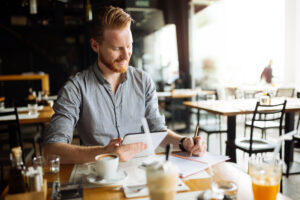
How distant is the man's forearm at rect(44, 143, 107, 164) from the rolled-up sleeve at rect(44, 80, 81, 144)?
0.07 metres

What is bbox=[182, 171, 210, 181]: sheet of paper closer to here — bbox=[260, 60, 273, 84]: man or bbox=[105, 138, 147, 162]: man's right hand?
bbox=[105, 138, 147, 162]: man's right hand

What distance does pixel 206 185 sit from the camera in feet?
2.89

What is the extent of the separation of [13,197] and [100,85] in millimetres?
884

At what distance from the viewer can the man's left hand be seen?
118cm

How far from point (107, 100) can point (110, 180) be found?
0.69 meters

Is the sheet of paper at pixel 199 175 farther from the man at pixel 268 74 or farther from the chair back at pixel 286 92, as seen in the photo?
the man at pixel 268 74

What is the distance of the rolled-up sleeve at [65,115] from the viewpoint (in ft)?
4.17

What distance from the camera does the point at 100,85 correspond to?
5.01ft

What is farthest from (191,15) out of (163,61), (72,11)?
(72,11)

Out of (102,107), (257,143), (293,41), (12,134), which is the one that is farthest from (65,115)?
(293,41)

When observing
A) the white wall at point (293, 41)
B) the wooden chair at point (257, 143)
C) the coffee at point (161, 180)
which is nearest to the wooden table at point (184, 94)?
the wooden chair at point (257, 143)

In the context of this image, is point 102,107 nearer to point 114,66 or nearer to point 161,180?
point 114,66

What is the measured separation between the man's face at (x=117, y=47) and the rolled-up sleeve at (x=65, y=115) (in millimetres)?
250

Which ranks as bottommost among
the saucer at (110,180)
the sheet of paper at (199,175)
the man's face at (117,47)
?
the sheet of paper at (199,175)
